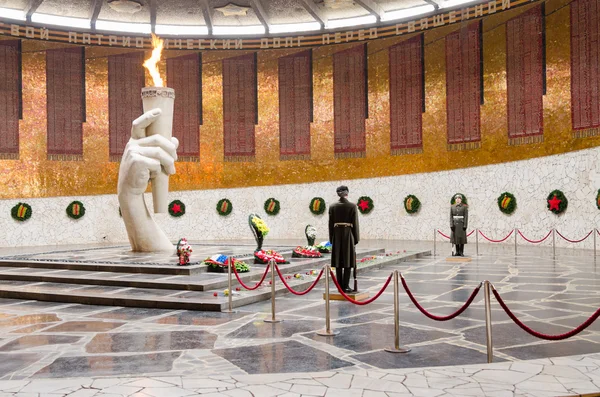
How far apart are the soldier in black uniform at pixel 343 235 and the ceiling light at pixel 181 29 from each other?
55.8 feet

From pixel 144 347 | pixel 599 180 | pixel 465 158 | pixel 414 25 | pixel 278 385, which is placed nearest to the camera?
pixel 278 385

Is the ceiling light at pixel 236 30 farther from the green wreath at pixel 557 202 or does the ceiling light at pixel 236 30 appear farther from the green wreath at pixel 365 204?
the green wreath at pixel 557 202

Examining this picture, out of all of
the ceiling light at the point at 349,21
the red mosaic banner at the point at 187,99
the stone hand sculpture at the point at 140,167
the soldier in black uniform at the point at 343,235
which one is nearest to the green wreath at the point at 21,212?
the red mosaic banner at the point at 187,99

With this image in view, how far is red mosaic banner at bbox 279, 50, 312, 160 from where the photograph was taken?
72.3ft

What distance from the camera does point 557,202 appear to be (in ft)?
52.6

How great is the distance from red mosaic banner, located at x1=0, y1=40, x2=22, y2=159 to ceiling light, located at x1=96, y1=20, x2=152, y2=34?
3.07m

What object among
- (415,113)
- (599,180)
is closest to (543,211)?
(599,180)

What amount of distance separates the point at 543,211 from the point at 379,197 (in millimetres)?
5896

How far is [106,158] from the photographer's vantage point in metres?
21.2

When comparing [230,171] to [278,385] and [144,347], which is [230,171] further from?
[278,385]

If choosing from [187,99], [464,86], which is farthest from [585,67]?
[187,99]

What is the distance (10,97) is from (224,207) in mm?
8418

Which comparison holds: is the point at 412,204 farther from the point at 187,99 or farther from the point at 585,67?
the point at 187,99

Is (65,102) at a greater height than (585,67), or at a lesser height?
greater
